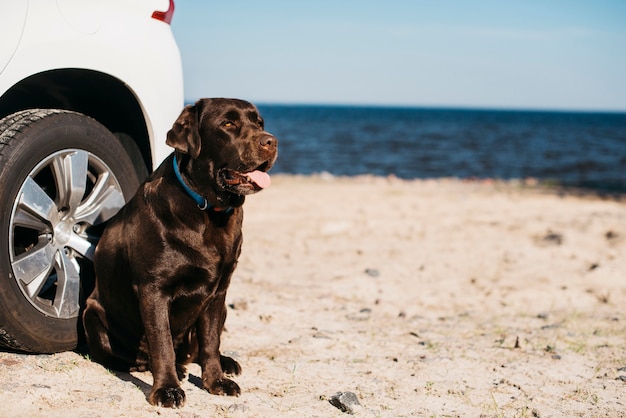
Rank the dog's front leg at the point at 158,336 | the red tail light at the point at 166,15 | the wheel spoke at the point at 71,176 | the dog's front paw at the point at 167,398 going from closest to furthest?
the dog's front paw at the point at 167,398, the dog's front leg at the point at 158,336, the wheel spoke at the point at 71,176, the red tail light at the point at 166,15

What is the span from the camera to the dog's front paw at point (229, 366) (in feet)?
12.5

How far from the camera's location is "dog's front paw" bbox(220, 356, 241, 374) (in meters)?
3.81

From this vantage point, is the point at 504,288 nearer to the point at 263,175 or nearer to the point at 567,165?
the point at 263,175

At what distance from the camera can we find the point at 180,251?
3.38 meters

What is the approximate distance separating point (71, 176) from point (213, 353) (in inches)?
49.1

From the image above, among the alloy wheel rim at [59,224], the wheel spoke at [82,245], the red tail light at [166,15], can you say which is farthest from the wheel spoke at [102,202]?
the red tail light at [166,15]

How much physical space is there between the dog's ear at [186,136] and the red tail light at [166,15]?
3.17ft

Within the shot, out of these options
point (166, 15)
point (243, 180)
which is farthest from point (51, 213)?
point (166, 15)

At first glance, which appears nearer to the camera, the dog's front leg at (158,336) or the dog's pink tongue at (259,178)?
the dog's front leg at (158,336)

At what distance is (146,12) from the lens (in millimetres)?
4121

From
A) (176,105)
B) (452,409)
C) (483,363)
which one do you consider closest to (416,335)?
(483,363)

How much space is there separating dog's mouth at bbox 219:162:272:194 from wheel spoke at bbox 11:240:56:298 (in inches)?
41.2

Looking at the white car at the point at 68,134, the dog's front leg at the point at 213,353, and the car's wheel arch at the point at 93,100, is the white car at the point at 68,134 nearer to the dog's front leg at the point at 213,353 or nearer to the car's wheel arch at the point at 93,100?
the car's wheel arch at the point at 93,100

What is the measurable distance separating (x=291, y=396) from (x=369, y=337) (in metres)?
1.35
